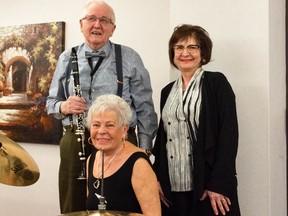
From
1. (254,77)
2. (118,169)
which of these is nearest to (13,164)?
(118,169)

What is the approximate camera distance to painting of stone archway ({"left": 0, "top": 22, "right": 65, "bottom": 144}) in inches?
124

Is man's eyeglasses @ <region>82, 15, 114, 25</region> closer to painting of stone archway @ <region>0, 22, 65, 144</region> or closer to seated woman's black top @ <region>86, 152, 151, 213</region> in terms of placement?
seated woman's black top @ <region>86, 152, 151, 213</region>

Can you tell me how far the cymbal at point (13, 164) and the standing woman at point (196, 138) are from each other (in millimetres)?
768

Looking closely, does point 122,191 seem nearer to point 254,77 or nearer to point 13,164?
point 13,164

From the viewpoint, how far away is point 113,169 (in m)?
1.63

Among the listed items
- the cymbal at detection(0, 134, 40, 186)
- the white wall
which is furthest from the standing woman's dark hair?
the cymbal at detection(0, 134, 40, 186)

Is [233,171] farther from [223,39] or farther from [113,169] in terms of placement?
[223,39]

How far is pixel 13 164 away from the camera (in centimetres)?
128

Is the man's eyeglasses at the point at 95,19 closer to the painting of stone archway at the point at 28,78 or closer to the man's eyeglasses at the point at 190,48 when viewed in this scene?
the man's eyeglasses at the point at 190,48

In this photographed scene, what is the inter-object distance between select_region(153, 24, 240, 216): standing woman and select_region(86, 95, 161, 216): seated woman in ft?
0.90

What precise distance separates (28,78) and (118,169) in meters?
1.90

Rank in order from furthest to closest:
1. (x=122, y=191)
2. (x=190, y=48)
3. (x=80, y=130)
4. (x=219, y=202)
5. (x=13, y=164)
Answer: (x=80, y=130) → (x=190, y=48) → (x=219, y=202) → (x=122, y=191) → (x=13, y=164)

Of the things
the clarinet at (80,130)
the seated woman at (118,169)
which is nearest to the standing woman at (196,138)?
the seated woman at (118,169)

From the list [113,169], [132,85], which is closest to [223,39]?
[132,85]
